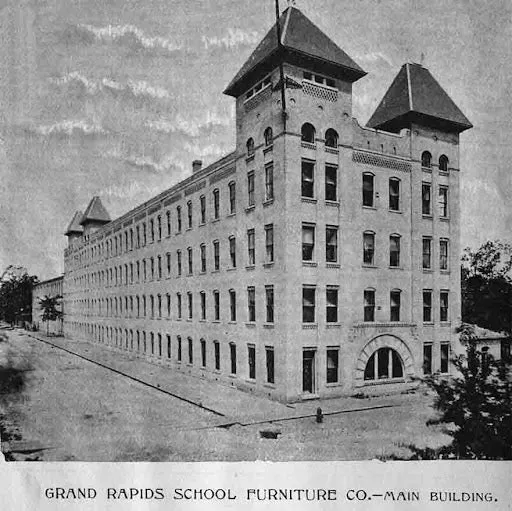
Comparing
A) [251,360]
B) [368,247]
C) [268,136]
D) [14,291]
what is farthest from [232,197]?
[14,291]

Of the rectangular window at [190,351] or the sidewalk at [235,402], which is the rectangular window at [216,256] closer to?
the rectangular window at [190,351]

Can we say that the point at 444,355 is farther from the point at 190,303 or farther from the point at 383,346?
the point at 190,303

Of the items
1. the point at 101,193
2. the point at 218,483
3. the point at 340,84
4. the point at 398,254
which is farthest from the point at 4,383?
the point at 398,254

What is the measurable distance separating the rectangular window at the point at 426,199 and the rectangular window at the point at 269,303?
14.1 ft

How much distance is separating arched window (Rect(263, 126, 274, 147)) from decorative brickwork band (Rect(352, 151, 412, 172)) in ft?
7.00

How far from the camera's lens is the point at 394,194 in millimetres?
12523

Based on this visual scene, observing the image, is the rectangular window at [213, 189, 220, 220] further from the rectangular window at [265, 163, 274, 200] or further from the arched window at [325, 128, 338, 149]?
the arched window at [325, 128, 338, 149]

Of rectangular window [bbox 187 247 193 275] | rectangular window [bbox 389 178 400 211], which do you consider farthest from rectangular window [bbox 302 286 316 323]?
rectangular window [bbox 187 247 193 275]

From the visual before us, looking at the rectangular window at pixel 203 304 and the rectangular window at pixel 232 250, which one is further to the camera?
the rectangular window at pixel 203 304

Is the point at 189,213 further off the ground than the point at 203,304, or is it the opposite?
the point at 189,213

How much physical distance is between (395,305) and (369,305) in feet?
2.48

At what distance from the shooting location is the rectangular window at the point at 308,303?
11656 millimetres

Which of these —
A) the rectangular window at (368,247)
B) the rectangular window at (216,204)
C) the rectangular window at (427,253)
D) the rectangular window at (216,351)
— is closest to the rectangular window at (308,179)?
the rectangular window at (368,247)

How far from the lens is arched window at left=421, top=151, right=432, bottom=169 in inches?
481
